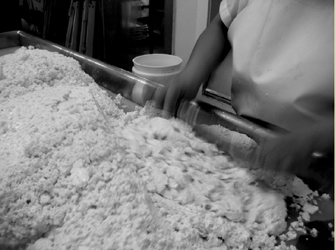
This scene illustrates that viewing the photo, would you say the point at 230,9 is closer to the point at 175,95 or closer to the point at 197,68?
the point at 197,68

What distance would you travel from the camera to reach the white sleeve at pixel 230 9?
114 centimetres

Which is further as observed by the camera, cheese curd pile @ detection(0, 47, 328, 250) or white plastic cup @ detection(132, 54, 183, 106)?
white plastic cup @ detection(132, 54, 183, 106)

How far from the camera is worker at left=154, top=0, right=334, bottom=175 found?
2.53ft

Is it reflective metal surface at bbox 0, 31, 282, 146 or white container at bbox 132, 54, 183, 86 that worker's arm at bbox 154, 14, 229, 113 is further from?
white container at bbox 132, 54, 183, 86

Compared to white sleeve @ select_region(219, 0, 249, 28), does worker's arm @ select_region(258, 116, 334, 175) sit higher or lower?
lower

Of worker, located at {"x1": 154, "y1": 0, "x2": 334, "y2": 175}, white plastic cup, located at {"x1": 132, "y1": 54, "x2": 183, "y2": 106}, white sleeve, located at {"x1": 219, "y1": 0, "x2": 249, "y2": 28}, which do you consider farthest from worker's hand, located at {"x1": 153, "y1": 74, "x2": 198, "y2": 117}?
white sleeve, located at {"x1": 219, "y1": 0, "x2": 249, "y2": 28}

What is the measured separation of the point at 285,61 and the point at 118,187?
612 millimetres

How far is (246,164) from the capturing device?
0.89m

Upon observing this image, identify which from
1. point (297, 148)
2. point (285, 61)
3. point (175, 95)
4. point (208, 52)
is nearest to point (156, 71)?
point (208, 52)

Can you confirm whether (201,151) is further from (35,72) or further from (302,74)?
(35,72)

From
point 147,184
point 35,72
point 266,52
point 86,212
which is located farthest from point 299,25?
point 35,72

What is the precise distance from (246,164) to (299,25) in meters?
0.44

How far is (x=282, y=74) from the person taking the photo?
0.92 m

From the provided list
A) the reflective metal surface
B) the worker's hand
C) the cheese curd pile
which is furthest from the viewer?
the worker's hand
